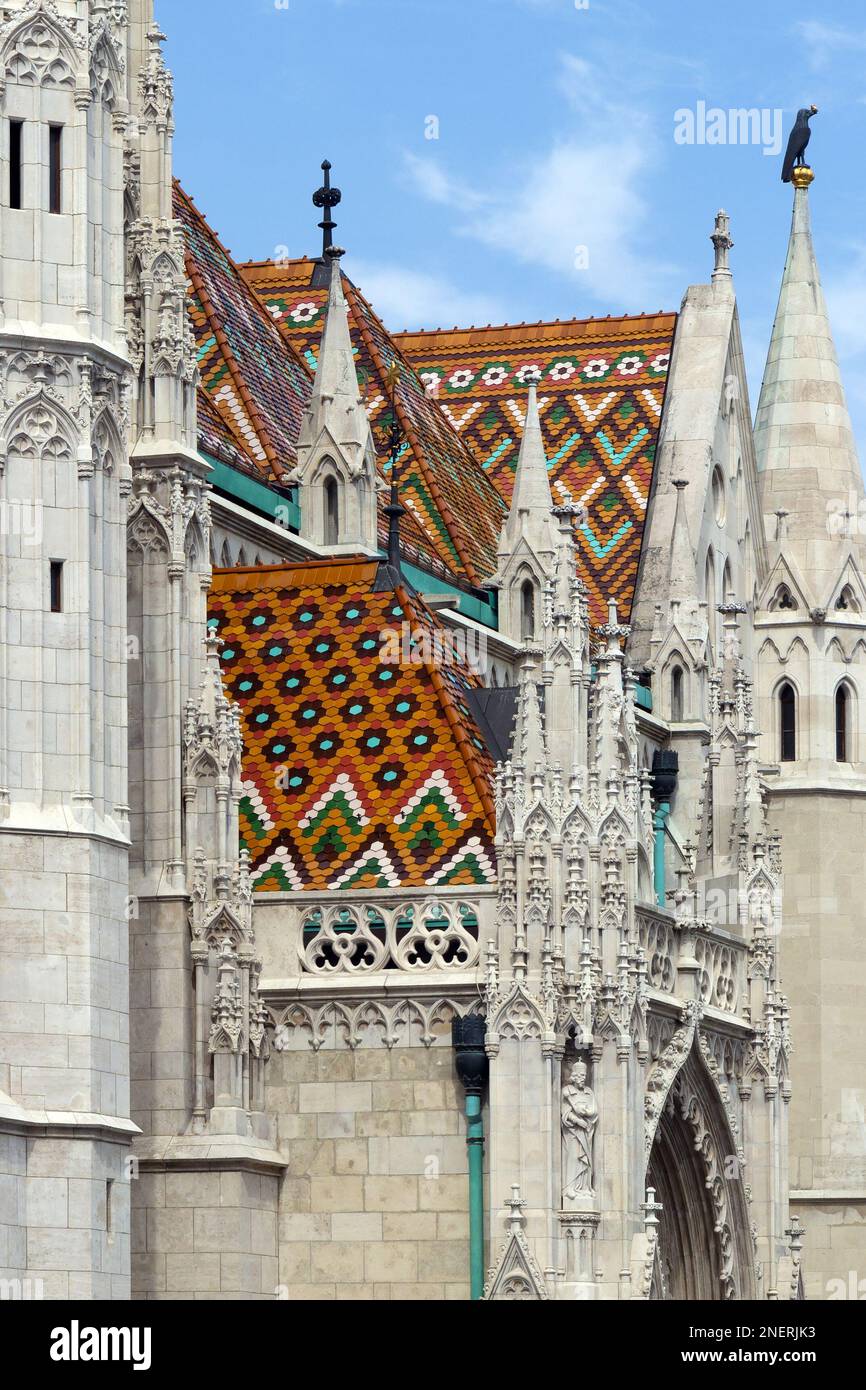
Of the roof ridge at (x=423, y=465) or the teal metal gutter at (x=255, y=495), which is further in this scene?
the roof ridge at (x=423, y=465)

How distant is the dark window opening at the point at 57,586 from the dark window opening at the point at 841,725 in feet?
64.6

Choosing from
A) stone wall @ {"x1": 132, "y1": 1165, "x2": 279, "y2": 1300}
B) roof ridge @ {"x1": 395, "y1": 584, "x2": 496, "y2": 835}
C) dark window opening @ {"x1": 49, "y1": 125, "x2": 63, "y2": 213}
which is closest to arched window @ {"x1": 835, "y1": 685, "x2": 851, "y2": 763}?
roof ridge @ {"x1": 395, "y1": 584, "x2": 496, "y2": 835}

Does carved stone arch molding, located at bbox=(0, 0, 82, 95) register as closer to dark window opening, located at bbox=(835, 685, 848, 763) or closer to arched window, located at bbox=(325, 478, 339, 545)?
arched window, located at bbox=(325, 478, 339, 545)

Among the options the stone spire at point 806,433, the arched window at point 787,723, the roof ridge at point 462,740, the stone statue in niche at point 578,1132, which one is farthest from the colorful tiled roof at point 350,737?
the stone spire at point 806,433

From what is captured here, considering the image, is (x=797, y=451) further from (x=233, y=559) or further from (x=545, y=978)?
(x=545, y=978)

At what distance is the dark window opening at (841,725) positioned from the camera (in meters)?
46.1

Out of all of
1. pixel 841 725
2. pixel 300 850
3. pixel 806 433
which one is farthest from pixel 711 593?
pixel 300 850

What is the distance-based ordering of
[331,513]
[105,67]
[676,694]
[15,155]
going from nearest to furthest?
[15,155], [105,67], [331,513], [676,694]

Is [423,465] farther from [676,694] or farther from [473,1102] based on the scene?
[473,1102]

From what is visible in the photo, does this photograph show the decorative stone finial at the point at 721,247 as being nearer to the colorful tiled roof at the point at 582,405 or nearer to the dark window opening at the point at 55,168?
the colorful tiled roof at the point at 582,405

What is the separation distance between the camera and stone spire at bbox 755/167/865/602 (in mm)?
47031

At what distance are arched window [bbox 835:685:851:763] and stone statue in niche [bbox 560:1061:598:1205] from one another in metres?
15.5

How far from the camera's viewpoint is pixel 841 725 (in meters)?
46.3

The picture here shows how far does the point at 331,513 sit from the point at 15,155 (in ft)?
32.6
